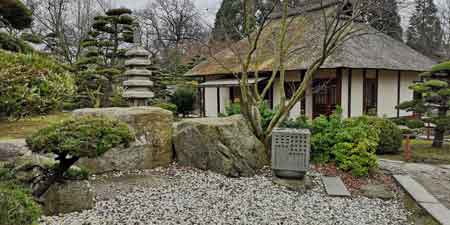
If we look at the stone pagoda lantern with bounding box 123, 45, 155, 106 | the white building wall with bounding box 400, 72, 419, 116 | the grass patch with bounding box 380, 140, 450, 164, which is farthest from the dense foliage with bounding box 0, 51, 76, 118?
the white building wall with bounding box 400, 72, 419, 116

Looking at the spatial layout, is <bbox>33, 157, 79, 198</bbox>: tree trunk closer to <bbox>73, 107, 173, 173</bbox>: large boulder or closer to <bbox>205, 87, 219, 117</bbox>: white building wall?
<bbox>73, 107, 173, 173</bbox>: large boulder

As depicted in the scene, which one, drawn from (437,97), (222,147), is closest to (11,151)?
(222,147)

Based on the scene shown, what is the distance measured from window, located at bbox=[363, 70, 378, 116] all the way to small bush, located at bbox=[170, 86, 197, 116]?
768cm

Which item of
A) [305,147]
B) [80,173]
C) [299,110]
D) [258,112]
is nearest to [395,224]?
[305,147]

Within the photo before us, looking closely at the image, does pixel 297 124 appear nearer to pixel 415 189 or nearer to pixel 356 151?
pixel 356 151

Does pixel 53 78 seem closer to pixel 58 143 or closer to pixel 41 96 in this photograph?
pixel 41 96

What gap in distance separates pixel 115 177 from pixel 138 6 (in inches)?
878

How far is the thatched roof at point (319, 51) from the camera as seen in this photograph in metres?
11.2

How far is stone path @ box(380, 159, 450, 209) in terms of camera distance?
4662 millimetres

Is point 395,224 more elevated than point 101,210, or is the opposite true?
point 101,210

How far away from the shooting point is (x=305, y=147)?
4707mm

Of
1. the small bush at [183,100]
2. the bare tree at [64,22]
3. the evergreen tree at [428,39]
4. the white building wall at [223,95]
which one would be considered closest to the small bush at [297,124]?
the white building wall at [223,95]

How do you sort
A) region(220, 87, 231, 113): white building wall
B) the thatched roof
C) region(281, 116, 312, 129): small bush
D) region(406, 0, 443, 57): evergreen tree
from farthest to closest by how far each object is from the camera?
region(406, 0, 443, 57): evergreen tree → region(220, 87, 231, 113): white building wall → the thatched roof → region(281, 116, 312, 129): small bush

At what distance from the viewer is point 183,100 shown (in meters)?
15.6
